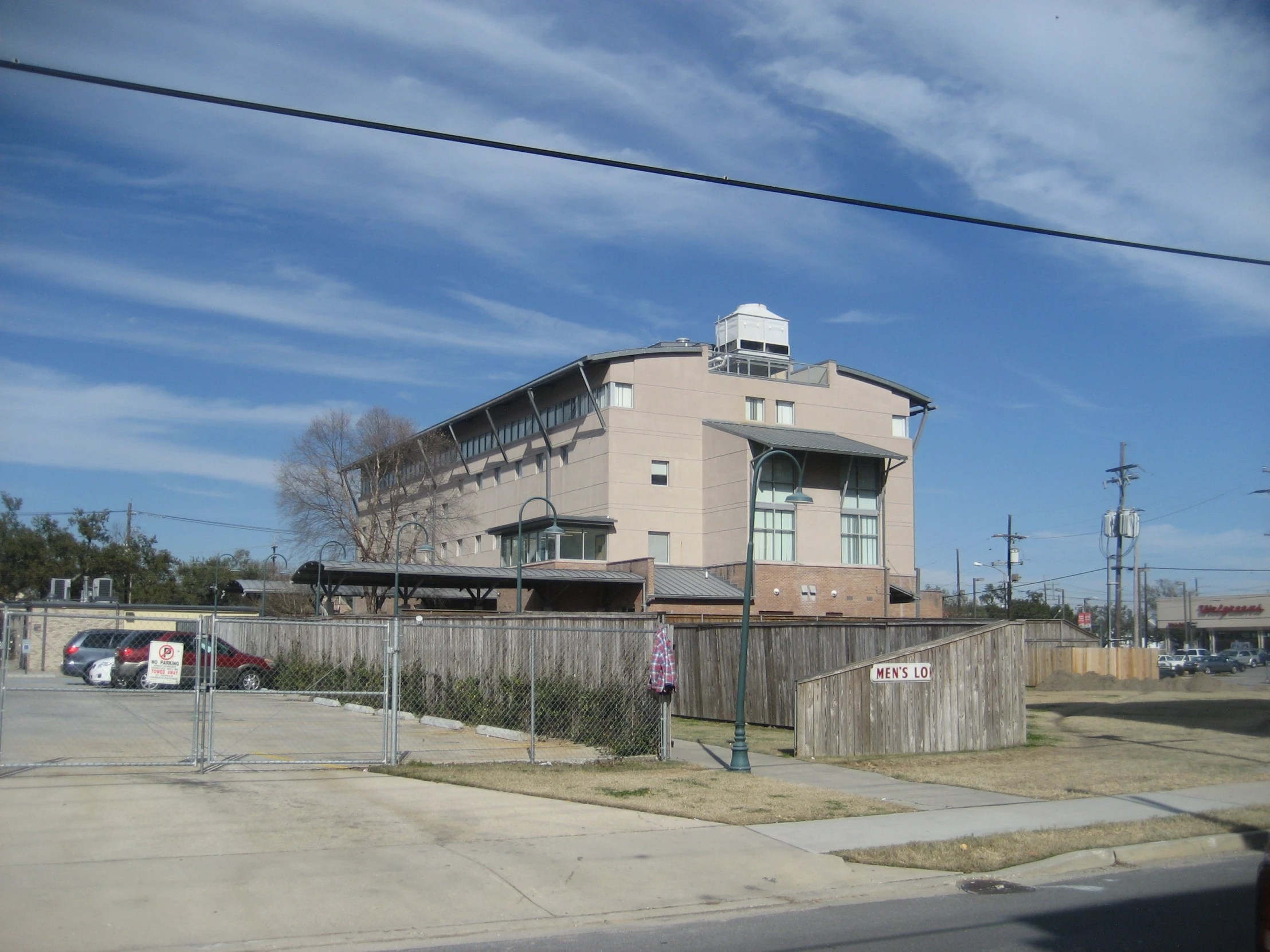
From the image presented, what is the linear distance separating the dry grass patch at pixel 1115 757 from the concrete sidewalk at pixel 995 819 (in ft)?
1.90

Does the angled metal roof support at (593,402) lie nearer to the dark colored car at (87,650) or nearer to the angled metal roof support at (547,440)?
the angled metal roof support at (547,440)

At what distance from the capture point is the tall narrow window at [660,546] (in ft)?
170

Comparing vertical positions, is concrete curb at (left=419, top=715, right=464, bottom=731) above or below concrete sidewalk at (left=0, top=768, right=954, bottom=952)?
below

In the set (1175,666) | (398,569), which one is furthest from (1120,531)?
(398,569)

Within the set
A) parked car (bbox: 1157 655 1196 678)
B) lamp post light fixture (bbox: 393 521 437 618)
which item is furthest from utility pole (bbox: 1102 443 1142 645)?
lamp post light fixture (bbox: 393 521 437 618)

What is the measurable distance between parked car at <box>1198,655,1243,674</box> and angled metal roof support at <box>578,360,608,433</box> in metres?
38.0

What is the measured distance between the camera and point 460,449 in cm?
6638

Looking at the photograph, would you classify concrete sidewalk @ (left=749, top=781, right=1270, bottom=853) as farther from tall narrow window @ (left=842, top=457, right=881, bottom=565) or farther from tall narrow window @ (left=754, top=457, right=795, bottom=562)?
tall narrow window @ (left=842, top=457, right=881, bottom=565)

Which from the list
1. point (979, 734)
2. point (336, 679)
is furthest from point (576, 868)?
point (336, 679)

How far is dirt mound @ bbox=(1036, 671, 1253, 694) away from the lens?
121ft

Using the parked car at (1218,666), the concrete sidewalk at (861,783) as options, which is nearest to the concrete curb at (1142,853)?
the concrete sidewalk at (861,783)

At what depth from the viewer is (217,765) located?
13602 mm

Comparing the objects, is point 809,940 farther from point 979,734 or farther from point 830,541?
point 830,541

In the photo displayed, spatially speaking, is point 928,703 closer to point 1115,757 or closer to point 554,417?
point 1115,757
